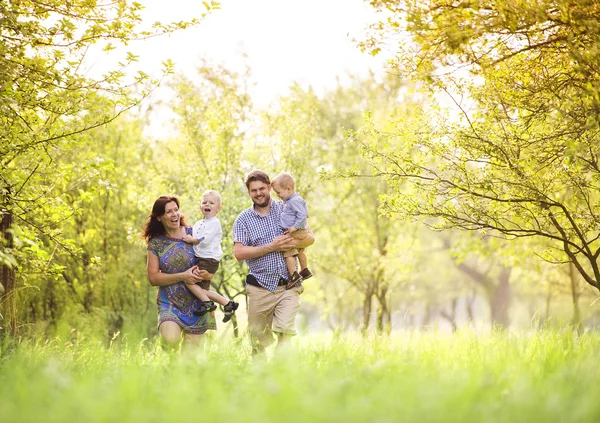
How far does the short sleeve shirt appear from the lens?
20.6ft

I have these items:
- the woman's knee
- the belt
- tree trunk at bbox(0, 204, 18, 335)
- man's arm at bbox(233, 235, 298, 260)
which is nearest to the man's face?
man's arm at bbox(233, 235, 298, 260)

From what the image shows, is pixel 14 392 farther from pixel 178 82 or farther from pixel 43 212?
pixel 178 82

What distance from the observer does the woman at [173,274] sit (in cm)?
623

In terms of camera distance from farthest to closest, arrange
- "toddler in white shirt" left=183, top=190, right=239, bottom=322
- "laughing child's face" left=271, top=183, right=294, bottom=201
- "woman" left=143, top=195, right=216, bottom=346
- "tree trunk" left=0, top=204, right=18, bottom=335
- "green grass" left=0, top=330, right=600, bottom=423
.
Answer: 1. "tree trunk" left=0, top=204, right=18, bottom=335
2. "laughing child's face" left=271, top=183, right=294, bottom=201
3. "toddler in white shirt" left=183, top=190, right=239, bottom=322
4. "woman" left=143, top=195, right=216, bottom=346
5. "green grass" left=0, top=330, right=600, bottom=423

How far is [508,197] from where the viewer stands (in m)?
6.78

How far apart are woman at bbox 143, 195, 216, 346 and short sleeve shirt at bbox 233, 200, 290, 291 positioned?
49cm

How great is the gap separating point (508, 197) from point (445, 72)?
1478 millimetres

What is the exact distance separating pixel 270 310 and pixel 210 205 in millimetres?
1370

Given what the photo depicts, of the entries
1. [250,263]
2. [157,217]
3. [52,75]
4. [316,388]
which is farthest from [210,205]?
[316,388]

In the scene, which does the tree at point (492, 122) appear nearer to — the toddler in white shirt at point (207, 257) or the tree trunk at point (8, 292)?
the toddler in white shirt at point (207, 257)

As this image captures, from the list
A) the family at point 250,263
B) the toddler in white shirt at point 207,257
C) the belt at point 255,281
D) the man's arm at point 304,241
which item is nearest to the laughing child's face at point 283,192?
the family at point 250,263

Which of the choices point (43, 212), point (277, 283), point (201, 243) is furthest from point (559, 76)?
point (43, 212)

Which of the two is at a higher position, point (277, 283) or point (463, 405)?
point (277, 283)

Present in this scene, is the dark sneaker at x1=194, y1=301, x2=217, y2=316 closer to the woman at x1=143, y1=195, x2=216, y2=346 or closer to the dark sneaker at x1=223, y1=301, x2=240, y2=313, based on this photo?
the woman at x1=143, y1=195, x2=216, y2=346
